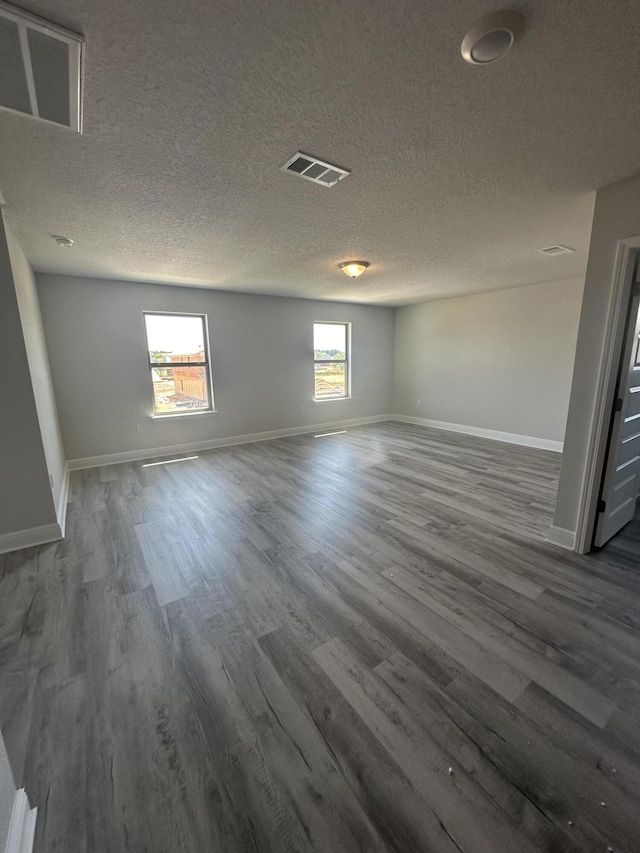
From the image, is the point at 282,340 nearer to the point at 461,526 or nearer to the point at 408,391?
the point at 408,391

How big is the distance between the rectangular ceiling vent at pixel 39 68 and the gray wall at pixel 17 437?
1.45m

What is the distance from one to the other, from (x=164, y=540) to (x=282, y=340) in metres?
4.27

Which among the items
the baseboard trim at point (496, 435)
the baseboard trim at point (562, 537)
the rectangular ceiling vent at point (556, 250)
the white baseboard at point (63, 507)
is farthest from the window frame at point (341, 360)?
the baseboard trim at point (562, 537)

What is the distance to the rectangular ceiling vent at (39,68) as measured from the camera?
1.11 meters

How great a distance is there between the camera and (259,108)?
1.51m

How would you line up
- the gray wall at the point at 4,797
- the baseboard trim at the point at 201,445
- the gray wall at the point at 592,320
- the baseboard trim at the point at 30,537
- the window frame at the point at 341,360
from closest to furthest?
the gray wall at the point at 4,797 → the gray wall at the point at 592,320 → the baseboard trim at the point at 30,537 → the baseboard trim at the point at 201,445 → the window frame at the point at 341,360

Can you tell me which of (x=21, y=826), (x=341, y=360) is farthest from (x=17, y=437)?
(x=341, y=360)

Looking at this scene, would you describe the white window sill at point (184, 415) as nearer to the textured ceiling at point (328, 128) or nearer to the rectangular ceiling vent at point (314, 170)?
the textured ceiling at point (328, 128)

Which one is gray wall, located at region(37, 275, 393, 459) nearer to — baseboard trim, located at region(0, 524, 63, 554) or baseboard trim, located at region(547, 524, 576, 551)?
baseboard trim, located at region(0, 524, 63, 554)

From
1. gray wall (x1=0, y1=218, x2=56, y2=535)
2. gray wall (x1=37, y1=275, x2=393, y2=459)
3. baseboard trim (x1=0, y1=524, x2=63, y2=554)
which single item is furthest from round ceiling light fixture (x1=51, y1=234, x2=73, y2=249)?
baseboard trim (x1=0, y1=524, x2=63, y2=554)

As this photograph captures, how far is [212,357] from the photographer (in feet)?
17.9

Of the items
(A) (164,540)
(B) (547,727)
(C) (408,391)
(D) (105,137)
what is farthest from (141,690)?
(C) (408,391)

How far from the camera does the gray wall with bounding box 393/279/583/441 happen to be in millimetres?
5066

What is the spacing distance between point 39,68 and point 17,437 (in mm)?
2368
